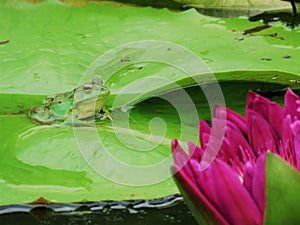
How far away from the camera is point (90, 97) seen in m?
1.12

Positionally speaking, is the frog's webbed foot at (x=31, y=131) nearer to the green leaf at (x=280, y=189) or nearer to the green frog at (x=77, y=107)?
the green frog at (x=77, y=107)

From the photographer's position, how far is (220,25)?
1592 millimetres

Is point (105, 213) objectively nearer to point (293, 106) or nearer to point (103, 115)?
point (103, 115)

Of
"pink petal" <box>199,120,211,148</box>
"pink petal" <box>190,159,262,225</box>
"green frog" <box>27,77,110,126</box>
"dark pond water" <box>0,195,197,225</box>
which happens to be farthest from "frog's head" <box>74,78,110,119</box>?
"pink petal" <box>190,159,262,225</box>

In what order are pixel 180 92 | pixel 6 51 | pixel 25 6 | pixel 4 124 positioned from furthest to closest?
pixel 25 6 < pixel 6 51 < pixel 180 92 < pixel 4 124

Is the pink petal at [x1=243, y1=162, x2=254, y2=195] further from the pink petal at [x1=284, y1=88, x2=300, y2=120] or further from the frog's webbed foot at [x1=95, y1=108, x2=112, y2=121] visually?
the frog's webbed foot at [x1=95, y1=108, x2=112, y2=121]

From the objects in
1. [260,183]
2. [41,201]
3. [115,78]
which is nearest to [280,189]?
[260,183]

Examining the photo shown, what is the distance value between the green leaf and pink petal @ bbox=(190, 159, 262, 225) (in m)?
0.02

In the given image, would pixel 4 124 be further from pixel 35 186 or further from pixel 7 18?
pixel 7 18

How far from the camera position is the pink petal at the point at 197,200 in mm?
454

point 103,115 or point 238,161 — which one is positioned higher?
point 238,161

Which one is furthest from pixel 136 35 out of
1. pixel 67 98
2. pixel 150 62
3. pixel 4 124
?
Answer: pixel 4 124

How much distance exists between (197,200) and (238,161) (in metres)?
0.08

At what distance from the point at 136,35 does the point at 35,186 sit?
2.17 feet
